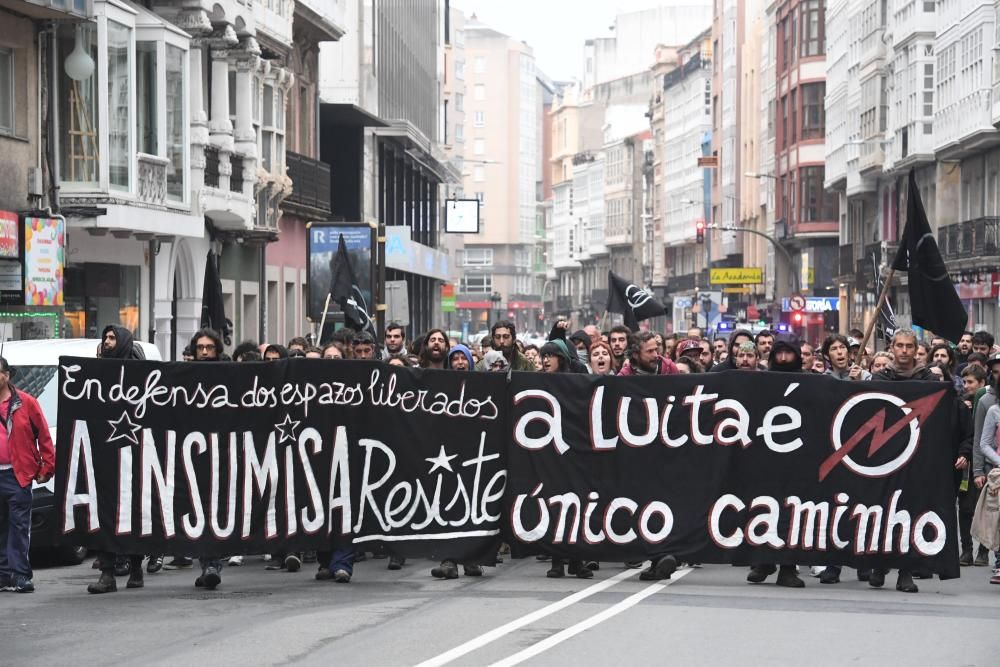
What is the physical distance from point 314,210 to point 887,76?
2574 cm

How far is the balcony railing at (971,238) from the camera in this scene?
50281 millimetres

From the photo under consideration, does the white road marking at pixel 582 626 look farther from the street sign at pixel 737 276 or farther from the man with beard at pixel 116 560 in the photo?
the street sign at pixel 737 276

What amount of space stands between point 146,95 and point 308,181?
14.9 metres

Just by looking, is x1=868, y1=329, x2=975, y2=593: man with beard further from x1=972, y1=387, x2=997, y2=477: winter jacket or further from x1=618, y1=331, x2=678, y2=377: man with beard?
x1=618, y1=331, x2=678, y2=377: man with beard

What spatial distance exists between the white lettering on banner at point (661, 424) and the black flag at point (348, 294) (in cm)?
1511

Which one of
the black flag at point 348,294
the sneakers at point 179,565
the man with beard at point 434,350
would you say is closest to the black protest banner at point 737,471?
the man with beard at point 434,350

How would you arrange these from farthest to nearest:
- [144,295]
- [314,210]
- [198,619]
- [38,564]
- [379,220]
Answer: [379,220]
[314,210]
[144,295]
[38,564]
[198,619]

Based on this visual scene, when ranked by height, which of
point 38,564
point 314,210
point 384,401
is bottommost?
point 38,564

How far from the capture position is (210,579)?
1427 cm

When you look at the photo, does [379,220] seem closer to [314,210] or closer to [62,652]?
[314,210]

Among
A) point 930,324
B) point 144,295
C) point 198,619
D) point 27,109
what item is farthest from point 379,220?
point 198,619

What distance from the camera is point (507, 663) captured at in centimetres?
1057

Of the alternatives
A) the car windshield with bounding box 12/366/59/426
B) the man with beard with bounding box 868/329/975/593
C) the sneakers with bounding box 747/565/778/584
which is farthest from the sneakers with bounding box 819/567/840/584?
the car windshield with bounding box 12/366/59/426

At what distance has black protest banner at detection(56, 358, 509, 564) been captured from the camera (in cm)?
1459
